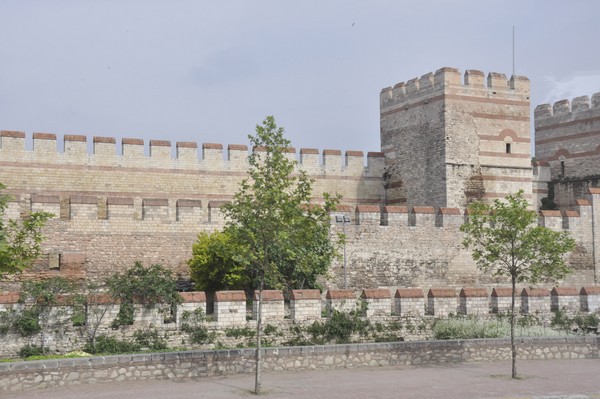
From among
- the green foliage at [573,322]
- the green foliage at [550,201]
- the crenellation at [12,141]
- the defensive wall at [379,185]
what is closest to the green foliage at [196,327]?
the defensive wall at [379,185]

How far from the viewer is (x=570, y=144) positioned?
1271 inches

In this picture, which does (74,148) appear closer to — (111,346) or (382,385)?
(111,346)

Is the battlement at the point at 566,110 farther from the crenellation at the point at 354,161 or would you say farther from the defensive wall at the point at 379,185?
the crenellation at the point at 354,161

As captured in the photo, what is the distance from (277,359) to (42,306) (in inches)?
197

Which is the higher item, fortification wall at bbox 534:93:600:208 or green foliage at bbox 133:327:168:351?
fortification wall at bbox 534:93:600:208

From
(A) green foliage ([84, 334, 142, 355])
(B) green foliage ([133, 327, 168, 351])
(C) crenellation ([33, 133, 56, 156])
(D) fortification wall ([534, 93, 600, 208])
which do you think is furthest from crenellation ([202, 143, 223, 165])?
(D) fortification wall ([534, 93, 600, 208])

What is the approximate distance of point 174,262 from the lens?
74.8ft

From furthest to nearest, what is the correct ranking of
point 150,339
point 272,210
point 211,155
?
point 211,155
point 150,339
point 272,210

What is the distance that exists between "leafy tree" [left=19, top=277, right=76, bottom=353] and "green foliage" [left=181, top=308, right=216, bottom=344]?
2.44 m

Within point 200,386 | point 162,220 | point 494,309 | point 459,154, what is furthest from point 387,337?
point 459,154

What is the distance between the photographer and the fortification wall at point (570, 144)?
102 ft

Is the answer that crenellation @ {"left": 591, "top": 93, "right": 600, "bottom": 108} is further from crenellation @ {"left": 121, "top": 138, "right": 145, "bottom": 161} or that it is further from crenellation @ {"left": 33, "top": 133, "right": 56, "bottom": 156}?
crenellation @ {"left": 33, "top": 133, "right": 56, "bottom": 156}

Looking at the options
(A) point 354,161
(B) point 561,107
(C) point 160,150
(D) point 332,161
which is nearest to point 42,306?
(C) point 160,150

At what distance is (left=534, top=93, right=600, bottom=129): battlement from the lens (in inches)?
1246
